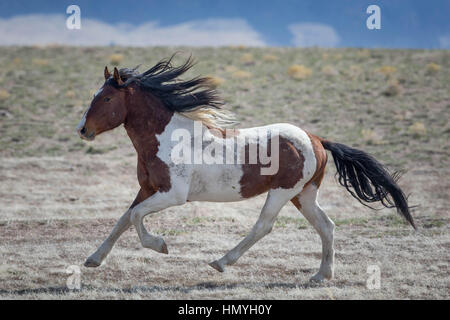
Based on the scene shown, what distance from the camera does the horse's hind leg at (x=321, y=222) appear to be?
7.15 meters

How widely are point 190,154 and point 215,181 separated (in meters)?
0.44

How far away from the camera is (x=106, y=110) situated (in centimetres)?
678

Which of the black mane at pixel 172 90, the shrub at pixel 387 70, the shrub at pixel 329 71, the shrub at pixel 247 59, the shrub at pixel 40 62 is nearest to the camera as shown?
the black mane at pixel 172 90

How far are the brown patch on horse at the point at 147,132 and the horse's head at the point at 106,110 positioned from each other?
0.42 feet

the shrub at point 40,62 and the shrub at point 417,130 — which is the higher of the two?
the shrub at point 40,62

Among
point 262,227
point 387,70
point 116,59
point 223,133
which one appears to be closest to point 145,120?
point 223,133

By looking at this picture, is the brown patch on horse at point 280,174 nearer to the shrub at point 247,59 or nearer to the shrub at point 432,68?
the shrub at point 432,68

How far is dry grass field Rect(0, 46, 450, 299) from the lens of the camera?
6957 mm

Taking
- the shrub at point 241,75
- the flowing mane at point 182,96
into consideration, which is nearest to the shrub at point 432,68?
the shrub at point 241,75

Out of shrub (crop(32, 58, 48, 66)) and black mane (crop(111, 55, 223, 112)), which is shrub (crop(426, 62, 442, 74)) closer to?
shrub (crop(32, 58, 48, 66))

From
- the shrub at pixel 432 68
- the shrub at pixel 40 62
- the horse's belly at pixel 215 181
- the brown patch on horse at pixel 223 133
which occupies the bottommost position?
the horse's belly at pixel 215 181

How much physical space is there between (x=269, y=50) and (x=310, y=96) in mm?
13584
